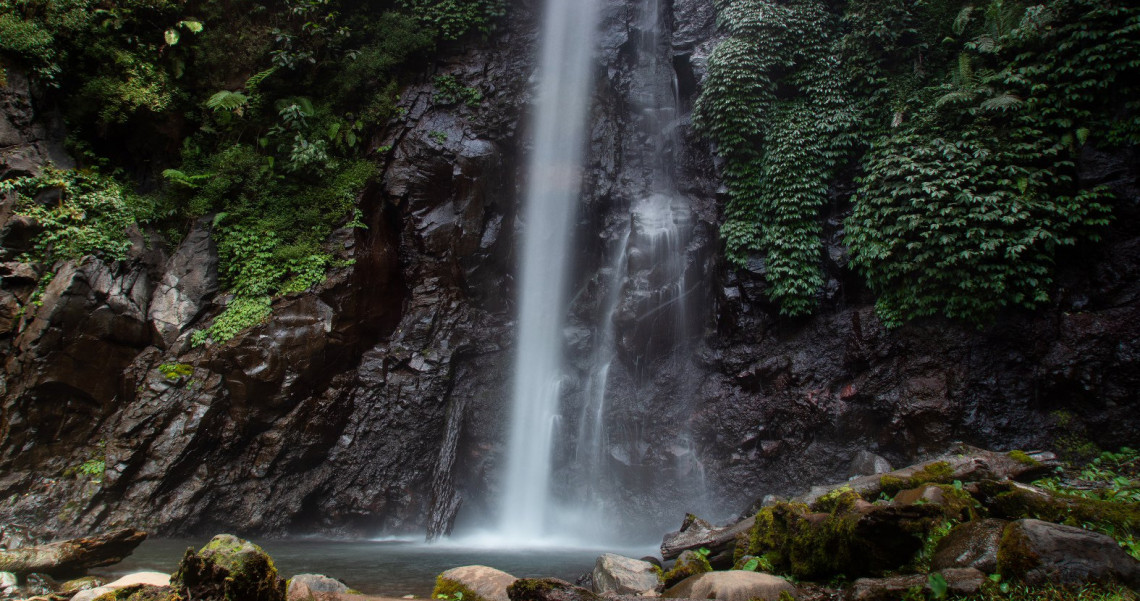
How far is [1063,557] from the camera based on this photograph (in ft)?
11.6

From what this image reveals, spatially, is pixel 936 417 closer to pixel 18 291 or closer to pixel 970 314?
pixel 970 314

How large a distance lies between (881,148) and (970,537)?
29.1 ft

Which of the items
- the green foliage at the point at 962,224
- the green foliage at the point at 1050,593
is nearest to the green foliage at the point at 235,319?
the green foliage at the point at 1050,593

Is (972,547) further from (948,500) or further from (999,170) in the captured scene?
(999,170)

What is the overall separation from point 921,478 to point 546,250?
1020 cm

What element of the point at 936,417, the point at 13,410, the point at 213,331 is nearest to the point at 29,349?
the point at 13,410

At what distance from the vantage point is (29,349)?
914cm

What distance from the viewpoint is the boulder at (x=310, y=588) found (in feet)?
13.9

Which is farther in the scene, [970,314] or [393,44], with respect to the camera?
[393,44]

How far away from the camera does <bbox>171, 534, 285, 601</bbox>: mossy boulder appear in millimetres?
3430

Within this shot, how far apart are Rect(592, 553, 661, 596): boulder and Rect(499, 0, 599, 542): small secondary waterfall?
5169mm

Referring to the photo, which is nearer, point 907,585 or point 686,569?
point 907,585

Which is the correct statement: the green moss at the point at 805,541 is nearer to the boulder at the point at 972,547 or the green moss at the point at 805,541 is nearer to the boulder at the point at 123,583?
the boulder at the point at 972,547

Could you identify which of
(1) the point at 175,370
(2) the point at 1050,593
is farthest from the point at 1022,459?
(1) the point at 175,370
